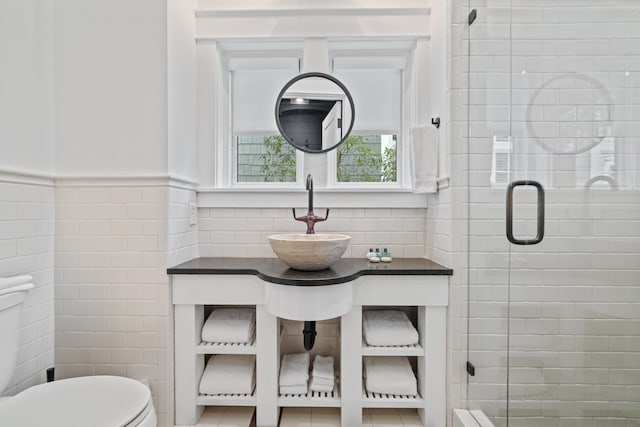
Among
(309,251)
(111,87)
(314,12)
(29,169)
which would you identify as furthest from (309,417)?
(314,12)

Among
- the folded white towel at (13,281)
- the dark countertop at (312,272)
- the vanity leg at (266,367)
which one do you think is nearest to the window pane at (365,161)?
the dark countertop at (312,272)

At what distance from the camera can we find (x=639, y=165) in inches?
51.1

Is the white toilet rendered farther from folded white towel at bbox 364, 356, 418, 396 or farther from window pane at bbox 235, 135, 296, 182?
window pane at bbox 235, 135, 296, 182

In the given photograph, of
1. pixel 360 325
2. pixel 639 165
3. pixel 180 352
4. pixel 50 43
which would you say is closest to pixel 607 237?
pixel 639 165

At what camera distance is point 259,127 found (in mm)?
2277

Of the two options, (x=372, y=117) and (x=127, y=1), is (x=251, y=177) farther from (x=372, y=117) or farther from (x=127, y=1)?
(x=127, y=1)

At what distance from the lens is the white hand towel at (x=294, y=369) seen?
1.77 meters

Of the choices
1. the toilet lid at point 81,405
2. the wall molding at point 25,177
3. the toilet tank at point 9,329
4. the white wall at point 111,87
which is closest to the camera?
the toilet lid at point 81,405

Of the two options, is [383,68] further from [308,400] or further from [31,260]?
[31,260]

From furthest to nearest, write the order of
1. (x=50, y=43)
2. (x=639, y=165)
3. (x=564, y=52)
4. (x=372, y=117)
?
(x=372, y=117)
(x=50, y=43)
(x=564, y=52)
(x=639, y=165)

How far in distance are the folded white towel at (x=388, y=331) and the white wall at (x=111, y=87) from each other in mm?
1267

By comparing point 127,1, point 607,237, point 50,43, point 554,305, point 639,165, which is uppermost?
point 127,1

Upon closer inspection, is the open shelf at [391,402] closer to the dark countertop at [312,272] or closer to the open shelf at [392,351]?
the open shelf at [392,351]

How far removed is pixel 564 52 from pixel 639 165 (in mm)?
520
